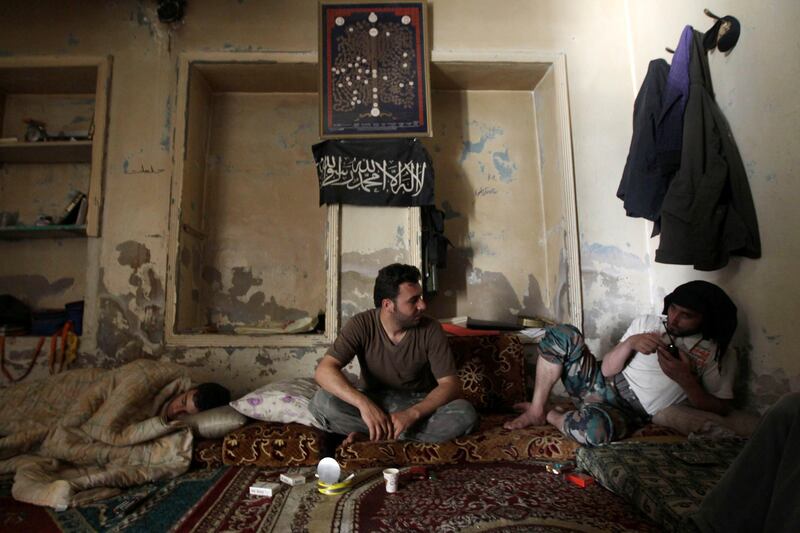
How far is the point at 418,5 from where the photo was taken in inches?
150

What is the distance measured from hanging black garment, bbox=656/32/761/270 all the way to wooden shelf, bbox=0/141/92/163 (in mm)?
4207

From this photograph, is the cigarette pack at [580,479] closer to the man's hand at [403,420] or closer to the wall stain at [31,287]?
the man's hand at [403,420]

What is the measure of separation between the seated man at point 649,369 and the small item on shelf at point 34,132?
4144 mm

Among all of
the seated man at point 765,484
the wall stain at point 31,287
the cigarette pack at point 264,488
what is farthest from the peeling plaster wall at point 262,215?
the seated man at point 765,484

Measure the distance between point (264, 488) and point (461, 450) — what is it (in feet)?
3.14

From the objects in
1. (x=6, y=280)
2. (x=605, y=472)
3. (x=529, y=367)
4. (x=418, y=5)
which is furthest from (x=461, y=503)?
(x=6, y=280)

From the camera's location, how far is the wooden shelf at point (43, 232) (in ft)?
11.8

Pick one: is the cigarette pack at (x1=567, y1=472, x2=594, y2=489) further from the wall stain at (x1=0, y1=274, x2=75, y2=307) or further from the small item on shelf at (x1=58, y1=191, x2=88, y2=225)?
the wall stain at (x1=0, y1=274, x2=75, y2=307)

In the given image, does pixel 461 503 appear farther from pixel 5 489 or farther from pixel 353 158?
pixel 353 158

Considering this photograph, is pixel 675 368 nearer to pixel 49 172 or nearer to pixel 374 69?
pixel 374 69

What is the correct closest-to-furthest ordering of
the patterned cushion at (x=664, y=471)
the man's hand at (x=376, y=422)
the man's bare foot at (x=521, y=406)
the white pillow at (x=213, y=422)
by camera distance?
the patterned cushion at (x=664, y=471) < the man's hand at (x=376, y=422) < the white pillow at (x=213, y=422) < the man's bare foot at (x=521, y=406)

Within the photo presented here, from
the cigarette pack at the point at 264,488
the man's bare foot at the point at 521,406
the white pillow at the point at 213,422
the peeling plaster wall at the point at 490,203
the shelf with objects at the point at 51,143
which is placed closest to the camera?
the cigarette pack at the point at 264,488

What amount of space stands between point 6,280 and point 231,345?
2188mm

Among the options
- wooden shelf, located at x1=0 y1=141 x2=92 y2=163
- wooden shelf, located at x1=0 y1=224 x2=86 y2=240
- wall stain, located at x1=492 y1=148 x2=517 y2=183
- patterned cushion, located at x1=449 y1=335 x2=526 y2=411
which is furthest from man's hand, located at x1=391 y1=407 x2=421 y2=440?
wooden shelf, located at x1=0 y1=141 x2=92 y2=163
